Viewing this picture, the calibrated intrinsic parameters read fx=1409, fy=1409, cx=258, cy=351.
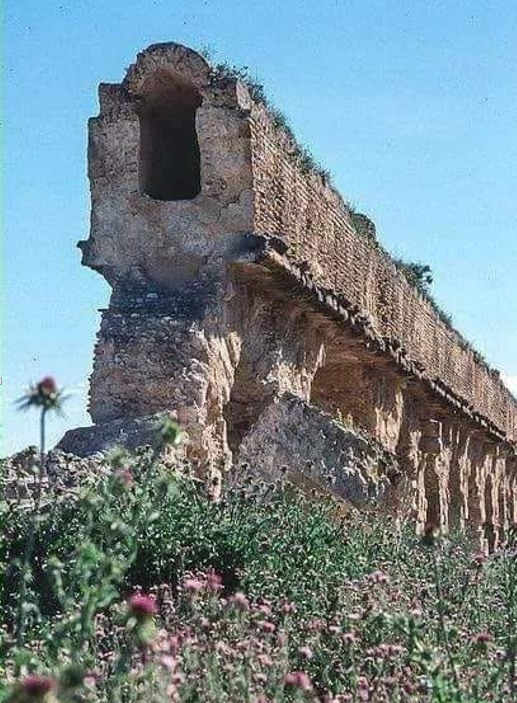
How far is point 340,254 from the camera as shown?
14805 mm

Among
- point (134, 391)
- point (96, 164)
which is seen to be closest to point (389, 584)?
point (134, 391)

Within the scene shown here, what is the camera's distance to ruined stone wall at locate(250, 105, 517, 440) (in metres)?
11.8

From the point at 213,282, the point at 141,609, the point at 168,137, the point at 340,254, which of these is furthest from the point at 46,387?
the point at 340,254

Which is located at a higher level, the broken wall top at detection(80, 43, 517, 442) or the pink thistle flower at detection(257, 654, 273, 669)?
the broken wall top at detection(80, 43, 517, 442)

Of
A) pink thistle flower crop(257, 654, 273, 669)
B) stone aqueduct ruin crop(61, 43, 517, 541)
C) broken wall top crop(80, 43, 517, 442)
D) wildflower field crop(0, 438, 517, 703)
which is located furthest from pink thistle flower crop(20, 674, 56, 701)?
broken wall top crop(80, 43, 517, 442)

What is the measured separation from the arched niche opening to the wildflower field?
378 cm

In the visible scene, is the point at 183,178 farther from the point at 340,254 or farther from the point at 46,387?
the point at 46,387

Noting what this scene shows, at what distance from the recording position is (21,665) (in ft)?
11.6

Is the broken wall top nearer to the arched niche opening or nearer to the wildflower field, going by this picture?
the arched niche opening

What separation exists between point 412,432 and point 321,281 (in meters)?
6.02

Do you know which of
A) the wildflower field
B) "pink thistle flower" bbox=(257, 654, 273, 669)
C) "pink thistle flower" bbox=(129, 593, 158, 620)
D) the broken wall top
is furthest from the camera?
the broken wall top

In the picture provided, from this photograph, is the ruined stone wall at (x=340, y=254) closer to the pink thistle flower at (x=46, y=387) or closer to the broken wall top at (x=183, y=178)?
the broken wall top at (x=183, y=178)

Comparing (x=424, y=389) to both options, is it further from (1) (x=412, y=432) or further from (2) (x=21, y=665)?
(2) (x=21, y=665)

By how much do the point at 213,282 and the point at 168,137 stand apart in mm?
2101
